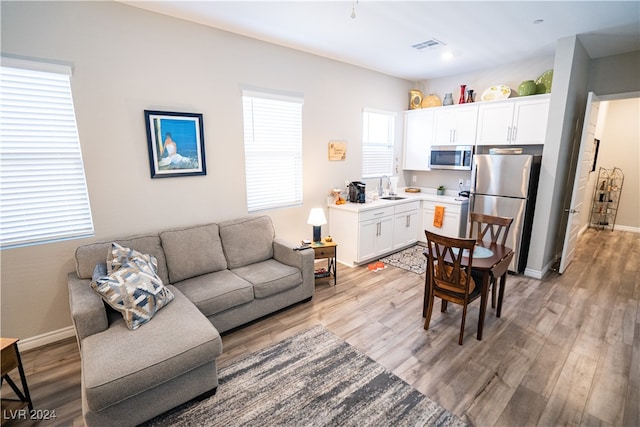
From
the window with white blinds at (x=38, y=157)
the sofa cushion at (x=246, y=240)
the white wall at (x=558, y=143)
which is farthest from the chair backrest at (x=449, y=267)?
the window with white blinds at (x=38, y=157)

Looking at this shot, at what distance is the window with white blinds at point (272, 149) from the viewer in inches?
136

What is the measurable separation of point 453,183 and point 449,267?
2989 mm

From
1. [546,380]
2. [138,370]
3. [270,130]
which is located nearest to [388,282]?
[546,380]

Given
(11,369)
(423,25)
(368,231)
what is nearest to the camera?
(11,369)

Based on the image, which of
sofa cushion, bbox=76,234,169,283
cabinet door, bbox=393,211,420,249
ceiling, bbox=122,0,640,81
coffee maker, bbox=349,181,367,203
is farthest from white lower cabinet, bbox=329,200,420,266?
sofa cushion, bbox=76,234,169,283

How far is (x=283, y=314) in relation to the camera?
3.00 metres

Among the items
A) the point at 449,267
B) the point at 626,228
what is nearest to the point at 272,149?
the point at 449,267

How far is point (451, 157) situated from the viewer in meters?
4.75

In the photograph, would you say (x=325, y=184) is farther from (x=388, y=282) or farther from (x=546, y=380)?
(x=546, y=380)

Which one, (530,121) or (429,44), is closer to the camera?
(429,44)

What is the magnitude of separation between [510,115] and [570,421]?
366 cm

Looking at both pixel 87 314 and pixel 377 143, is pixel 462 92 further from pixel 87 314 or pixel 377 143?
pixel 87 314

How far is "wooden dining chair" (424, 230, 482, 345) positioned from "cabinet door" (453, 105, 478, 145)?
8.66 feet

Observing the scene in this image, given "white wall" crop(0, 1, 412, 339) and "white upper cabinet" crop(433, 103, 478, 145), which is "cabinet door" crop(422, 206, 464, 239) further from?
"white wall" crop(0, 1, 412, 339)
